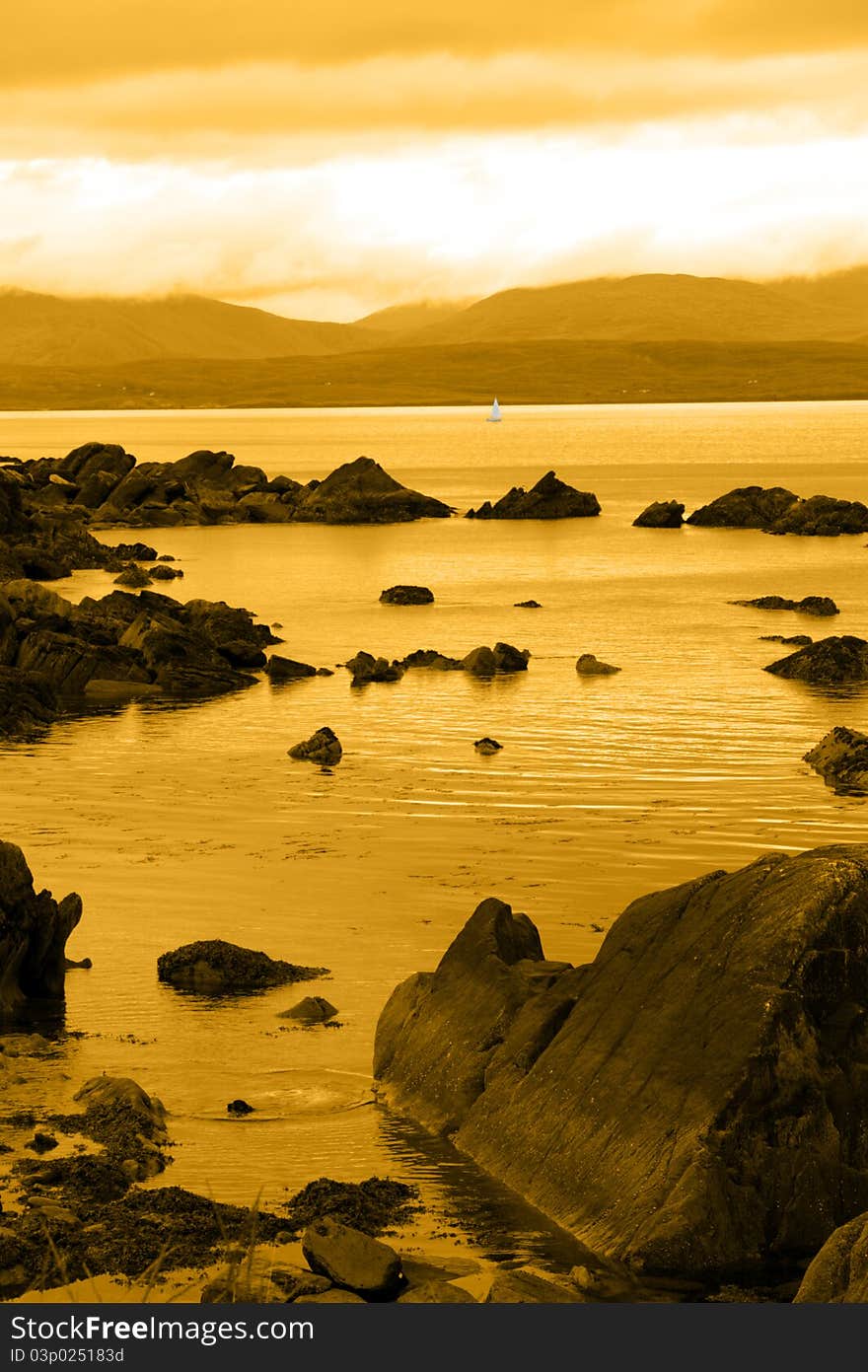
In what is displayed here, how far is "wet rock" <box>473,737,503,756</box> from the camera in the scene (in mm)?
31484

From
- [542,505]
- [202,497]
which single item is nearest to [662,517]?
[542,505]

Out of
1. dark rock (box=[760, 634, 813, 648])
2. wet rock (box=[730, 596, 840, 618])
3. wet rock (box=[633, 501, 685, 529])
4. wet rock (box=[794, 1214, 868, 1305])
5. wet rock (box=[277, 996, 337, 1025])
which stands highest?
wet rock (box=[633, 501, 685, 529])

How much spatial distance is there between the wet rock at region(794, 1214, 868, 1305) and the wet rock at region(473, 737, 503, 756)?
21334 mm

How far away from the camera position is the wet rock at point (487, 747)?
103 feet

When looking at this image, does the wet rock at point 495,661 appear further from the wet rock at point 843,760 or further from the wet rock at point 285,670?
the wet rock at point 843,760

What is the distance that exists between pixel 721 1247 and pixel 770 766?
→ 1852cm

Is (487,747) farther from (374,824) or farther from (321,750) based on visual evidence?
(374,824)

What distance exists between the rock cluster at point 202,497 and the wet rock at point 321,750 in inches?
2222

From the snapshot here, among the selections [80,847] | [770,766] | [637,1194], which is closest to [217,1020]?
[637,1194]

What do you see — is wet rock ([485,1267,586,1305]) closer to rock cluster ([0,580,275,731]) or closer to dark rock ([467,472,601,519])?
rock cluster ([0,580,275,731])

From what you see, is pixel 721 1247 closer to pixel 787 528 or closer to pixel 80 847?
pixel 80 847

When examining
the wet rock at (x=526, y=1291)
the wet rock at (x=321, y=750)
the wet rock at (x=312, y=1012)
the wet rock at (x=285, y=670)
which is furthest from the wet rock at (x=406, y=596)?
the wet rock at (x=526, y=1291)

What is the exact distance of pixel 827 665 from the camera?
3962cm

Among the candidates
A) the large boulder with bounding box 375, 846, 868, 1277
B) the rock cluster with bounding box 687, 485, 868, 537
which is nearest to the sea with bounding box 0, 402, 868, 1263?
the large boulder with bounding box 375, 846, 868, 1277
